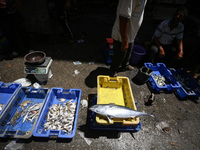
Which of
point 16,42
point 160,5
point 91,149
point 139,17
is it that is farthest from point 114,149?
point 160,5

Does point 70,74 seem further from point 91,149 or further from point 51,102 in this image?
point 91,149

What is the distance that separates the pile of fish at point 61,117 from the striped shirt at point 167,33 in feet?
13.2

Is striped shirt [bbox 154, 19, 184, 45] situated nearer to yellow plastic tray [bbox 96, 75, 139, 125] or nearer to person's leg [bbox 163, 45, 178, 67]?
person's leg [bbox 163, 45, 178, 67]

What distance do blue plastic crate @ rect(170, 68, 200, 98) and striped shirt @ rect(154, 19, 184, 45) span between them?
4.48 feet

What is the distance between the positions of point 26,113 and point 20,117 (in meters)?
0.15

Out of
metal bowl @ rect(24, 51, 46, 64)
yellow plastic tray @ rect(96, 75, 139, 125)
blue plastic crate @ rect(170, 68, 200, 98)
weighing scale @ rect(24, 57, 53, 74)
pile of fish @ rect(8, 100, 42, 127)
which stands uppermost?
metal bowl @ rect(24, 51, 46, 64)

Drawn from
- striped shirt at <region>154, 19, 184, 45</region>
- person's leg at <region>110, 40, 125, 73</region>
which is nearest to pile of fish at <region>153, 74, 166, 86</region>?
striped shirt at <region>154, 19, 184, 45</region>

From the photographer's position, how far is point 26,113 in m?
2.62

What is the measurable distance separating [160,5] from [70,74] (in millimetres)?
9392

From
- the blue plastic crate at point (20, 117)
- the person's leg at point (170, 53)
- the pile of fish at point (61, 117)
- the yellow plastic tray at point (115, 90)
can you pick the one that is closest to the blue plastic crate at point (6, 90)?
the blue plastic crate at point (20, 117)

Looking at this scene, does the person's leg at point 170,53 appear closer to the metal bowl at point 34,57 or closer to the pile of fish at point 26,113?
the metal bowl at point 34,57

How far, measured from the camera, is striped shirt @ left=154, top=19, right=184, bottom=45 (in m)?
3.61

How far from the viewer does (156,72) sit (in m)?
4.22

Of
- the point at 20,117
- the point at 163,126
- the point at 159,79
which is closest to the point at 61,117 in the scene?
the point at 20,117
